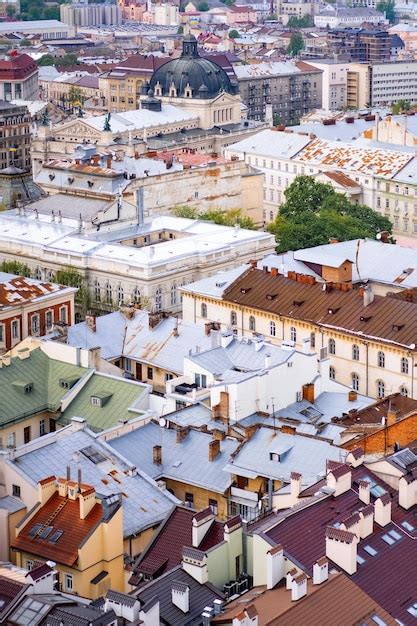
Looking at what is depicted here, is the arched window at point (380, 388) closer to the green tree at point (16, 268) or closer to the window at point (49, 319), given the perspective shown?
the window at point (49, 319)

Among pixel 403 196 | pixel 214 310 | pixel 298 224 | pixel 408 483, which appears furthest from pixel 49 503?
pixel 403 196

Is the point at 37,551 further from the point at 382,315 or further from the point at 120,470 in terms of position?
the point at 382,315

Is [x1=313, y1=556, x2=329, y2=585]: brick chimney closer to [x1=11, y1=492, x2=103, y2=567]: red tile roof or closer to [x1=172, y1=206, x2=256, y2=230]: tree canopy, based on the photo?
[x1=11, y1=492, x2=103, y2=567]: red tile roof

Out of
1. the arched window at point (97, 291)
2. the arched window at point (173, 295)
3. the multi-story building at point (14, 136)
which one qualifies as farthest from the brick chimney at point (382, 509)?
the multi-story building at point (14, 136)

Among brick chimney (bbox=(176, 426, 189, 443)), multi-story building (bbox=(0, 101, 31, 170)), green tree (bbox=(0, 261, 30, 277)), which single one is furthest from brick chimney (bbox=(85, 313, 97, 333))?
multi-story building (bbox=(0, 101, 31, 170))

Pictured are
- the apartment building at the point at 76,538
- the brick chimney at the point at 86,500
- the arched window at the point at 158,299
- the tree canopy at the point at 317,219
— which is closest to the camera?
the apartment building at the point at 76,538
